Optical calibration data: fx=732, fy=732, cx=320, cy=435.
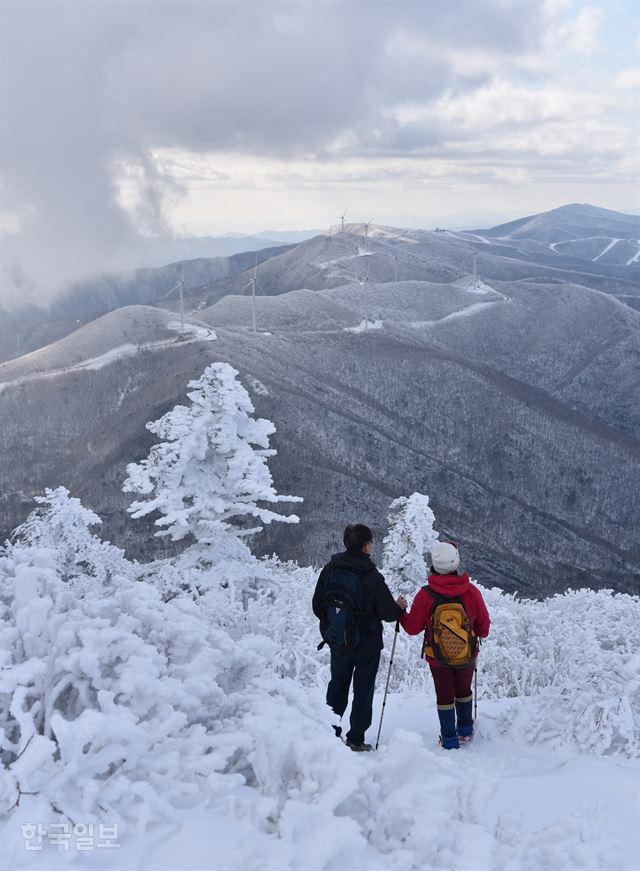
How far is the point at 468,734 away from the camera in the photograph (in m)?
8.62

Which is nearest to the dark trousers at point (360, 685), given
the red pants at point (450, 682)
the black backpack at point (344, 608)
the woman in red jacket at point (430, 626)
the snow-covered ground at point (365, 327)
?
the black backpack at point (344, 608)

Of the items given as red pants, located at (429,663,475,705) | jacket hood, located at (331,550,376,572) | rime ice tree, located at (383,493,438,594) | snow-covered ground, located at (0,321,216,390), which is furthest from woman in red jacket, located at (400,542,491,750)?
snow-covered ground, located at (0,321,216,390)

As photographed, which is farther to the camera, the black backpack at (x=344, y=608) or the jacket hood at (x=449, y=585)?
the jacket hood at (x=449, y=585)

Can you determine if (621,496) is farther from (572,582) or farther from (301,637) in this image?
(301,637)

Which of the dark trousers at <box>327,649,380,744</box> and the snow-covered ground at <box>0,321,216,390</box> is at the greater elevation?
the dark trousers at <box>327,649,380,744</box>

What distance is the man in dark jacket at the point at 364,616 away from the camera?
7996 mm

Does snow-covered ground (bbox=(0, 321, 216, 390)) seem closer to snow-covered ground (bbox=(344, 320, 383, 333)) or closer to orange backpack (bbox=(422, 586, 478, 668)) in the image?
snow-covered ground (bbox=(344, 320, 383, 333))

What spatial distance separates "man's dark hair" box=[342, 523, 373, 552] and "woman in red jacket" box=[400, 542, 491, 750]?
804mm

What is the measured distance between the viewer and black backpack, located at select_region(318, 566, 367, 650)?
7.95 meters

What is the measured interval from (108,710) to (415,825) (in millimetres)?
2247

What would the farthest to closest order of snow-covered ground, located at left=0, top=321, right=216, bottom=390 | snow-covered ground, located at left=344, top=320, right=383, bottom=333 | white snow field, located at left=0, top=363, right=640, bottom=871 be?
1. snow-covered ground, located at left=344, top=320, right=383, bottom=333
2. snow-covered ground, located at left=0, top=321, right=216, bottom=390
3. white snow field, located at left=0, top=363, right=640, bottom=871

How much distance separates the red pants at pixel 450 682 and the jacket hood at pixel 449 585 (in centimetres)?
88

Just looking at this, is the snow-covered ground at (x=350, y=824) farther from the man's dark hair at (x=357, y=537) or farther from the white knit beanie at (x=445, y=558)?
the white knit beanie at (x=445, y=558)

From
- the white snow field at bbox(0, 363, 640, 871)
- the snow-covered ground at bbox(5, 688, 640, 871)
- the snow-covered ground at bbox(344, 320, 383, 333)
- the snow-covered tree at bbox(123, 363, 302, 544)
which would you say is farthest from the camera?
the snow-covered ground at bbox(344, 320, 383, 333)
